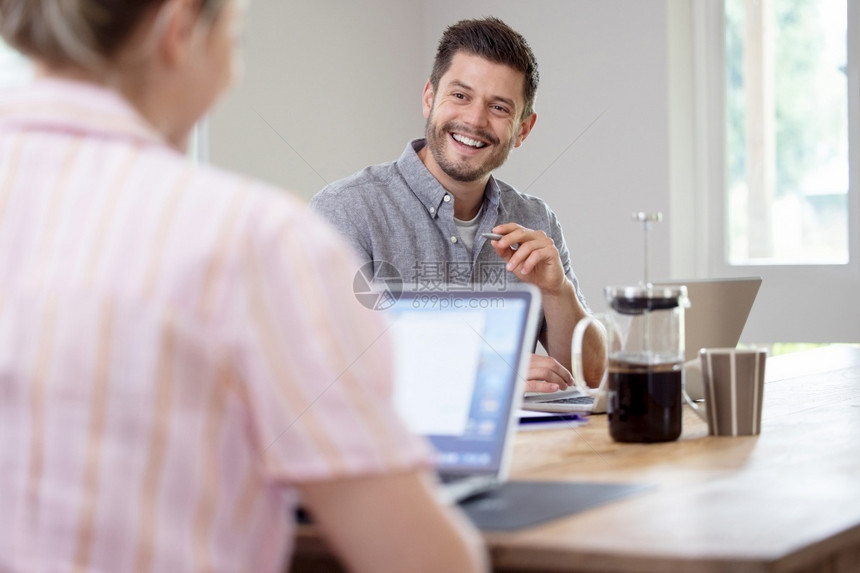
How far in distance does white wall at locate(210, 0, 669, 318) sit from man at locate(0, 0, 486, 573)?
9.73ft

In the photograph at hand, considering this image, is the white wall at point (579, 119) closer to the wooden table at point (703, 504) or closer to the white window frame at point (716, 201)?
the white window frame at point (716, 201)

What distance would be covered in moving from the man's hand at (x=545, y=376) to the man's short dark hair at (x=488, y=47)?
33.5 inches

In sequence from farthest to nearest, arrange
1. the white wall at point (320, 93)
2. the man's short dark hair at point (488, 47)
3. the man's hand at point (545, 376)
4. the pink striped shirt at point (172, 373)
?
the white wall at point (320, 93)
the man's short dark hair at point (488, 47)
the man's hand at point (545, 376)
the pink striped shirt at point (172, 373)

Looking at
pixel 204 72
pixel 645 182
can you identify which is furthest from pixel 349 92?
pixel 204 72

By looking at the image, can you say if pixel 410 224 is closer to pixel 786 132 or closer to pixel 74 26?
pixel 74 26

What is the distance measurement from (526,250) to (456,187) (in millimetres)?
570

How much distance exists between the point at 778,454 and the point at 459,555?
733 mm

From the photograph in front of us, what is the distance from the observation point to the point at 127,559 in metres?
0.68

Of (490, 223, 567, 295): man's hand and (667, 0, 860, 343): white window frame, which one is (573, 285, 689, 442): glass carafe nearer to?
(490, 223, 567, 295): man's hand

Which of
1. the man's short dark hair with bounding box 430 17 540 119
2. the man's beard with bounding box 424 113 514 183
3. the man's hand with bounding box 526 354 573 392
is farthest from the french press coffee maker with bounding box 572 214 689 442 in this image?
the man's short dark hair with bounding box 430 17 540 119

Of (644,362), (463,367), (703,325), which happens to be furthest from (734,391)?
(463,367)

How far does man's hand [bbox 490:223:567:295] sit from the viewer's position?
198cm

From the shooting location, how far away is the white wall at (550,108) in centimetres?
375

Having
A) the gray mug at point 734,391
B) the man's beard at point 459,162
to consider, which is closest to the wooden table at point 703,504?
the gray mug at point 734,391
